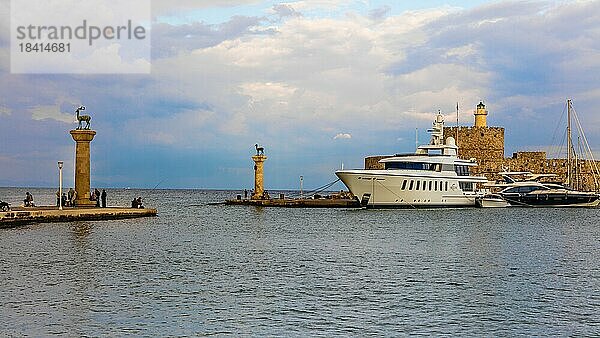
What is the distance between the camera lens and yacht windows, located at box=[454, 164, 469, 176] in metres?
62.9

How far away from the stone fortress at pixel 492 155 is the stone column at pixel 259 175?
21.9 meters

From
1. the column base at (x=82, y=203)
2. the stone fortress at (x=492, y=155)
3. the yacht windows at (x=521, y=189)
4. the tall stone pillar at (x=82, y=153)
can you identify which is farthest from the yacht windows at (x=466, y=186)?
the tall stone pillar at (x=82, y=153)

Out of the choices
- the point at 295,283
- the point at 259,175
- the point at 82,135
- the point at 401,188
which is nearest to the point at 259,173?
the point at 259,175

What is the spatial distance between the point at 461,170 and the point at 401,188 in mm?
7406

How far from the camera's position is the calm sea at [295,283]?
15.2 m

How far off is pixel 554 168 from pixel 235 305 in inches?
2821

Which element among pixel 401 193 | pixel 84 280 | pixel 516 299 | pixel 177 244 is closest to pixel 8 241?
pixel 177 244

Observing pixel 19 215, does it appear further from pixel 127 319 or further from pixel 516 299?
pixel 516 299

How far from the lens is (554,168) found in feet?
270

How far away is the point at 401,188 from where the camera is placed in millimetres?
59281

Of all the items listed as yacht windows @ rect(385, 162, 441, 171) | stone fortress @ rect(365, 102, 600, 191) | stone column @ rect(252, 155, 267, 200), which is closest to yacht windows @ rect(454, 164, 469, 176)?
yacht windows @ rect(385, 162, 441, 171)

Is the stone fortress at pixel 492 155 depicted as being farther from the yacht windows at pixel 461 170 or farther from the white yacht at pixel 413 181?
the white yacht at pixel 413 181

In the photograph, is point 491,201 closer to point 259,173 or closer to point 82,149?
point 259,173

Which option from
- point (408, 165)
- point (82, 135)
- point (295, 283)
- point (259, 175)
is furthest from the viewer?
point (259, 175)
